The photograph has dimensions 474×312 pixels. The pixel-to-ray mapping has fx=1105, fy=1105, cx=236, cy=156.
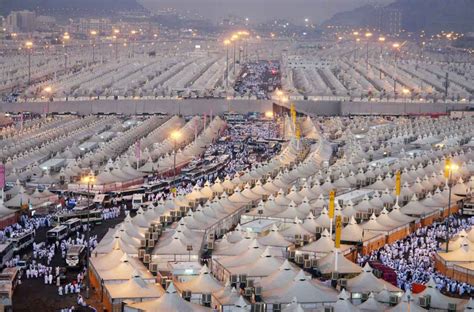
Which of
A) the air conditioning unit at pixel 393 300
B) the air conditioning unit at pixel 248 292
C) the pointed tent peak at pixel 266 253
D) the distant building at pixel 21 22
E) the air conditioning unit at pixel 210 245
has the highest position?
the pointed tent peak at pixel 266 253

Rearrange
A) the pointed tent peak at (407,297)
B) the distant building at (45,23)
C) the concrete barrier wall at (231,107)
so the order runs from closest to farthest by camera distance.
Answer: the pointed tent peak at (407,297) → the concrete barrier wall at (231,107) → the distant building at (45,23)

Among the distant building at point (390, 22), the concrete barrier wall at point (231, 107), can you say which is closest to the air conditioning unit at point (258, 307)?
the concrete barrier wall at point (231, 107)

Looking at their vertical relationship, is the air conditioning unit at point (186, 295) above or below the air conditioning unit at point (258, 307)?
below

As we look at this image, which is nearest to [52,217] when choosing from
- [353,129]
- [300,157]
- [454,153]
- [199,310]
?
[199,310]

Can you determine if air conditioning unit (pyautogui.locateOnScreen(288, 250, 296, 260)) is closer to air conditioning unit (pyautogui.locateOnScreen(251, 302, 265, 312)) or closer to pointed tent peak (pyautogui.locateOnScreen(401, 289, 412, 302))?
air conditioning unit (pyautogui.locateOnScreen(251, 302, 265, 312))

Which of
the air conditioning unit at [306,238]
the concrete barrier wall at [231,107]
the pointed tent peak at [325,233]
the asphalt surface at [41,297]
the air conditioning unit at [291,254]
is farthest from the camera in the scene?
the concrete barrier wall at [231,107]

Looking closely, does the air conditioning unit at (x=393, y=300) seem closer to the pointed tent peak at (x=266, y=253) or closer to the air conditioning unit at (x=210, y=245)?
the pointed tent peak at (x=266, y=253)

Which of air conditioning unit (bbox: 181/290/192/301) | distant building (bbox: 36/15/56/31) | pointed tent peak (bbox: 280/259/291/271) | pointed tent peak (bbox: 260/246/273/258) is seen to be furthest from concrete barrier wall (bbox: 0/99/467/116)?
distant building (bbox: 36/15/56/31)

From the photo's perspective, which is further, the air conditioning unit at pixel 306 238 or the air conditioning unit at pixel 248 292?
the air conditioning unit at pixel 306 238
